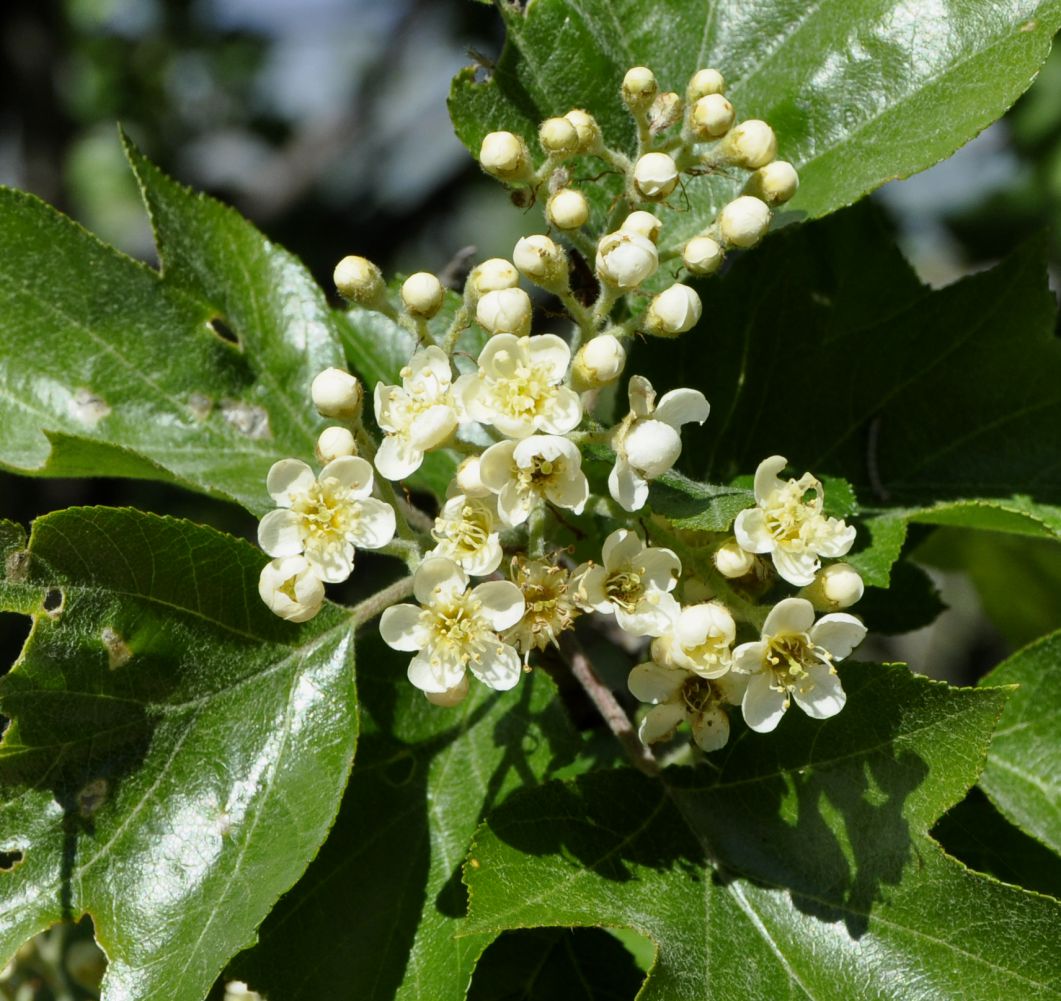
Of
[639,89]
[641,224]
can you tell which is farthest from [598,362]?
[639,89]

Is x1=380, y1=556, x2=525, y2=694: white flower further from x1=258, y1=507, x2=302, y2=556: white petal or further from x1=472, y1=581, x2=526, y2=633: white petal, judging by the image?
x1=258, y1=507, x2=302, y2=556: white petal

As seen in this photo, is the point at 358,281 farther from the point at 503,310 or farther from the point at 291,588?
the point at 291,588

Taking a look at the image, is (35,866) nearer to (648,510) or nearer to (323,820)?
(323,820)

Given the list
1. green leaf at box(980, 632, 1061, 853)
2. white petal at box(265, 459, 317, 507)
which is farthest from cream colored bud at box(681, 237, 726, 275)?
green leaf at box(980, 632, 1061, 853)

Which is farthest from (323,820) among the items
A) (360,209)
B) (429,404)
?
(360,209)

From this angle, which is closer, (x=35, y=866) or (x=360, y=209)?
(x=35, y=866)

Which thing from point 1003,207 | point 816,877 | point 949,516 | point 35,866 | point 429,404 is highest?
point 429,404
